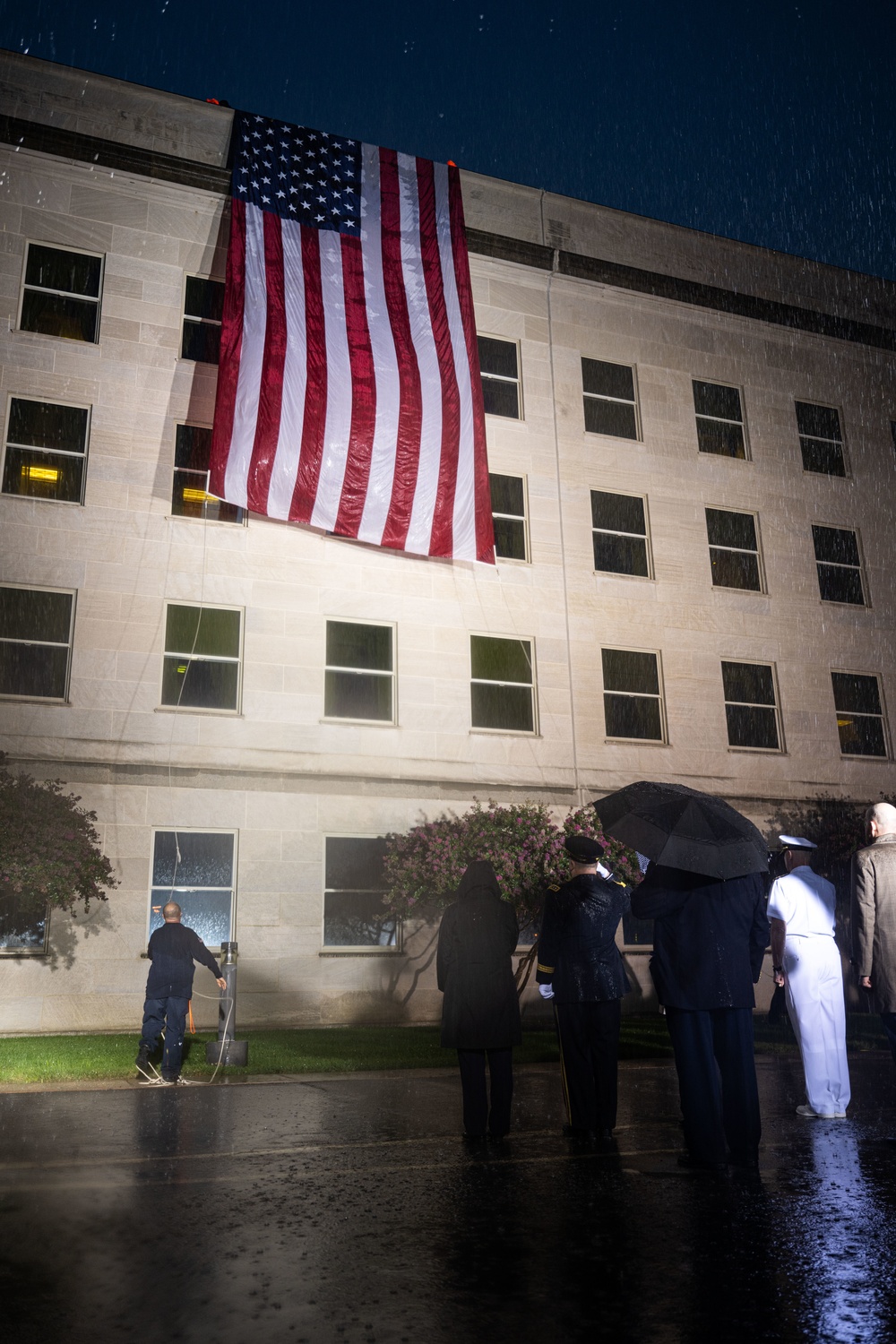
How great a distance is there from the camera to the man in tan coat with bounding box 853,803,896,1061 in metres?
7.59

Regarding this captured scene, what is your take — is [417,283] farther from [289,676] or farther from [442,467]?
[289,676]

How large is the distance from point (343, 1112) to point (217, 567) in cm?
1412

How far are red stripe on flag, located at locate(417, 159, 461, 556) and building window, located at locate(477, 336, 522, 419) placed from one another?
120 inches

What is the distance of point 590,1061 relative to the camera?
7641 mm

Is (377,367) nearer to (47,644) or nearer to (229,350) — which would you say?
(229,350)

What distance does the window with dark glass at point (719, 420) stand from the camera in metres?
27.3

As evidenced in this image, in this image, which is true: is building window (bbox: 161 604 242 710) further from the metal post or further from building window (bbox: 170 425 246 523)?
the metal post

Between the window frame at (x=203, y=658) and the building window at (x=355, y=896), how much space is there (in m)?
3.22

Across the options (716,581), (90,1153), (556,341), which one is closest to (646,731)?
(716,581)

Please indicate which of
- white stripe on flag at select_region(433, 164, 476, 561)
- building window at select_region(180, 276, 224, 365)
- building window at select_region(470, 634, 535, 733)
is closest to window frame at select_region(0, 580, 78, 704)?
building window at select_region(180, 276, 224, 365)

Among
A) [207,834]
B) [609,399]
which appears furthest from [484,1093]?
[609,399]

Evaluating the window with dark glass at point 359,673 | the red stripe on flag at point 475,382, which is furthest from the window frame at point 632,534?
the window with dark glass at point 359,673

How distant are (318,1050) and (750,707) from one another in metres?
14.4

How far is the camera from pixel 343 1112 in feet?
29.0
